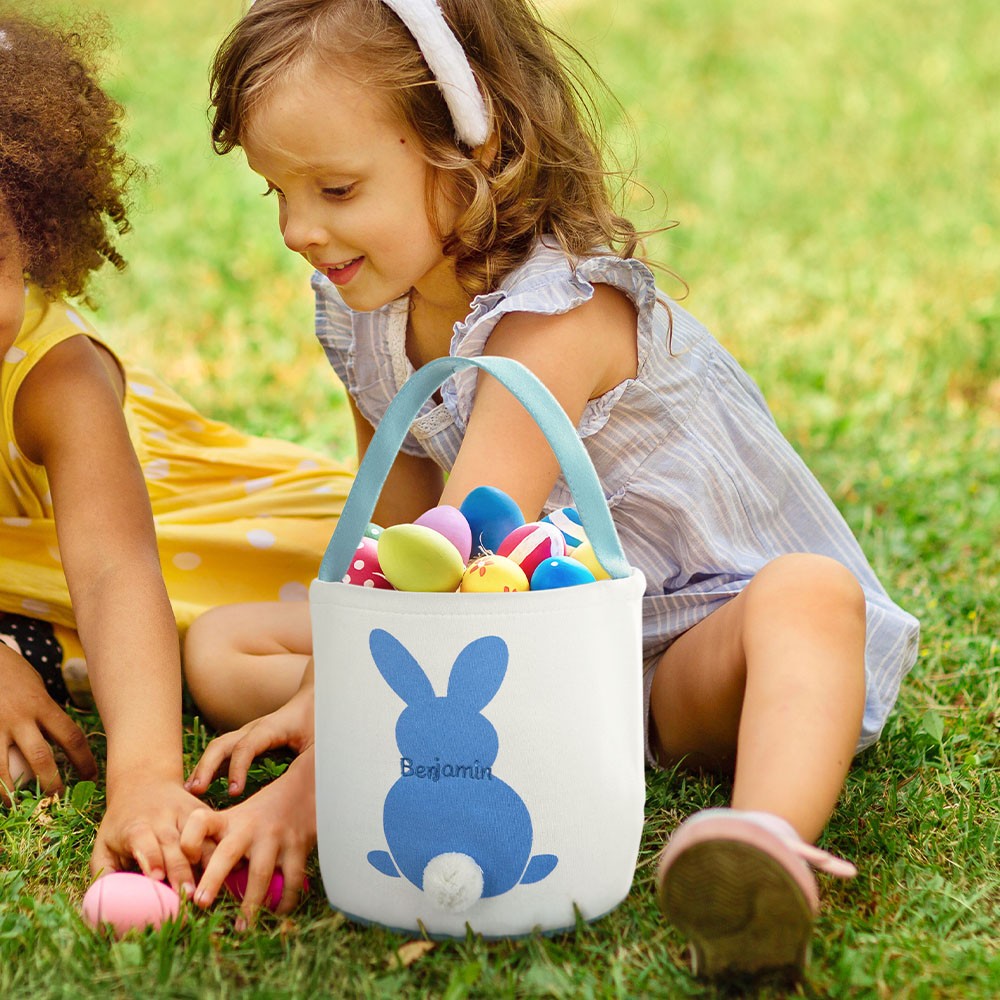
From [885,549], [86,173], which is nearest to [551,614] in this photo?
[86,173]

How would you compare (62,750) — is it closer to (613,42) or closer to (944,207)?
(944,207)

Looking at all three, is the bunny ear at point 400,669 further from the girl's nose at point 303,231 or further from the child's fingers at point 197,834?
the girl's nose at point 303,231

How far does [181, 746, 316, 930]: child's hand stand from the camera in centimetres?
152

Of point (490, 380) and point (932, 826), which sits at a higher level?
point (490, 380)

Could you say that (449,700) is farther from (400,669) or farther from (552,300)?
(552,300)

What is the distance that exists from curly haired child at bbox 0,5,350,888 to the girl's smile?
0.37m

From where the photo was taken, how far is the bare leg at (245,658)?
80.8 inches

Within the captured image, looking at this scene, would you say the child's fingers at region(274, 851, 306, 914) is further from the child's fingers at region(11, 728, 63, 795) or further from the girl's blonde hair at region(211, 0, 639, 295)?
the girl's blonde hair at region(211, 0, 639, 295)

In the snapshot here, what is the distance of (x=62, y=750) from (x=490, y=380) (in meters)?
0.86

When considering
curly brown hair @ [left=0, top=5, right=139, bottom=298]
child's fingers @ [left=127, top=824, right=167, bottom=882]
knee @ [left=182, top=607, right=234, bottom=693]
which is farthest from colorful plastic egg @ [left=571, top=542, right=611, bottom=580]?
curly brown hair @ [left=0, top=5, right=139, bottom=298]

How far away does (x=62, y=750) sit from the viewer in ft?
6.67

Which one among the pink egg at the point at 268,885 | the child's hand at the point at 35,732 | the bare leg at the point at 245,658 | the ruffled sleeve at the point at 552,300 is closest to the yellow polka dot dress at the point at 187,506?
the bare leg at the point at 245,658

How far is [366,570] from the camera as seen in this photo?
150cm

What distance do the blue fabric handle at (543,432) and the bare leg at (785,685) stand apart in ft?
0.81
